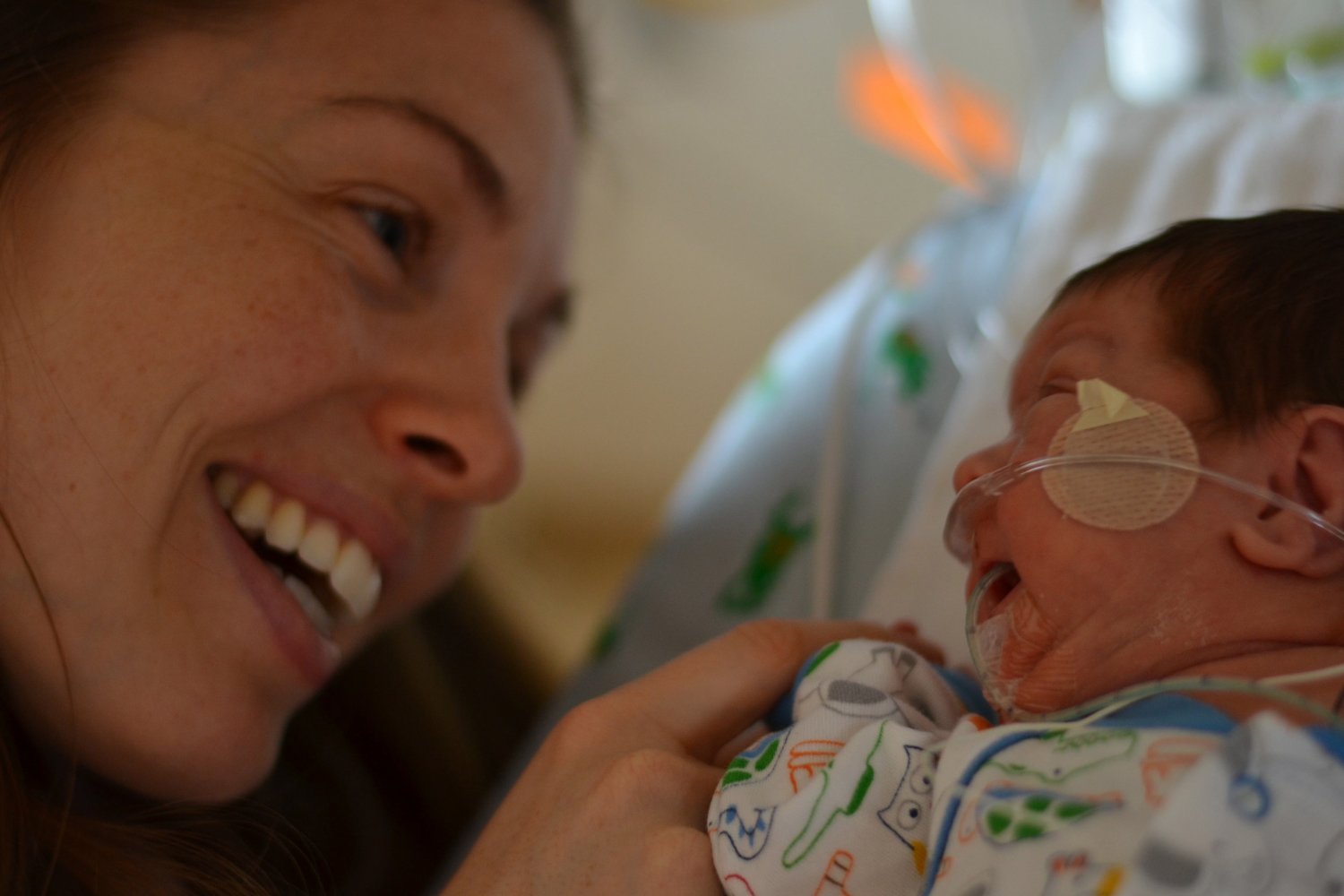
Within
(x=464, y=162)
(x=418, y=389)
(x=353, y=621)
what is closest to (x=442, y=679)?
(x=353, y=621)

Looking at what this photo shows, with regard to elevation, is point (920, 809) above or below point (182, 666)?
below

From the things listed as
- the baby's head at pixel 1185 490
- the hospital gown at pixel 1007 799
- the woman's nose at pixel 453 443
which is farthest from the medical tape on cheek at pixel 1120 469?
the woman's nose at pixel 453 443

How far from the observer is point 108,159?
0.79 m

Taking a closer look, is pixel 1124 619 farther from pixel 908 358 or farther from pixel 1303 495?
pixel 908 358

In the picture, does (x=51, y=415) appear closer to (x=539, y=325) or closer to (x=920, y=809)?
(x=539, y=325)

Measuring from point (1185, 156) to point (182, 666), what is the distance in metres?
1.07

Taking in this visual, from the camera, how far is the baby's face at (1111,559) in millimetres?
608

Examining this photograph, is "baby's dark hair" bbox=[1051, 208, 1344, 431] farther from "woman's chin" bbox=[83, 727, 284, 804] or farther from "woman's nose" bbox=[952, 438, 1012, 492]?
"woman's chin" bbox=[83, 727, 284, 804]

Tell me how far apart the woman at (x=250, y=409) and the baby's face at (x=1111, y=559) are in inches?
7.6

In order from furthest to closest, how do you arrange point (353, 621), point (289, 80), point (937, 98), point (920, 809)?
point (937, 98)
point (353, 621)
point (289, 80)
point (920, 809)

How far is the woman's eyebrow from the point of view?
0.87 metres

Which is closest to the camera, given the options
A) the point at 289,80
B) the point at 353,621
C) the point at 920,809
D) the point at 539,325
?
the point at 920,809

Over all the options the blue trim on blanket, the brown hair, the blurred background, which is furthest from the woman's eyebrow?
the blurred background

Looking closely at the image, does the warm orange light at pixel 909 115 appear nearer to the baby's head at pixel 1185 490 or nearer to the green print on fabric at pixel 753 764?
the baby's head at pixel 1185 490
